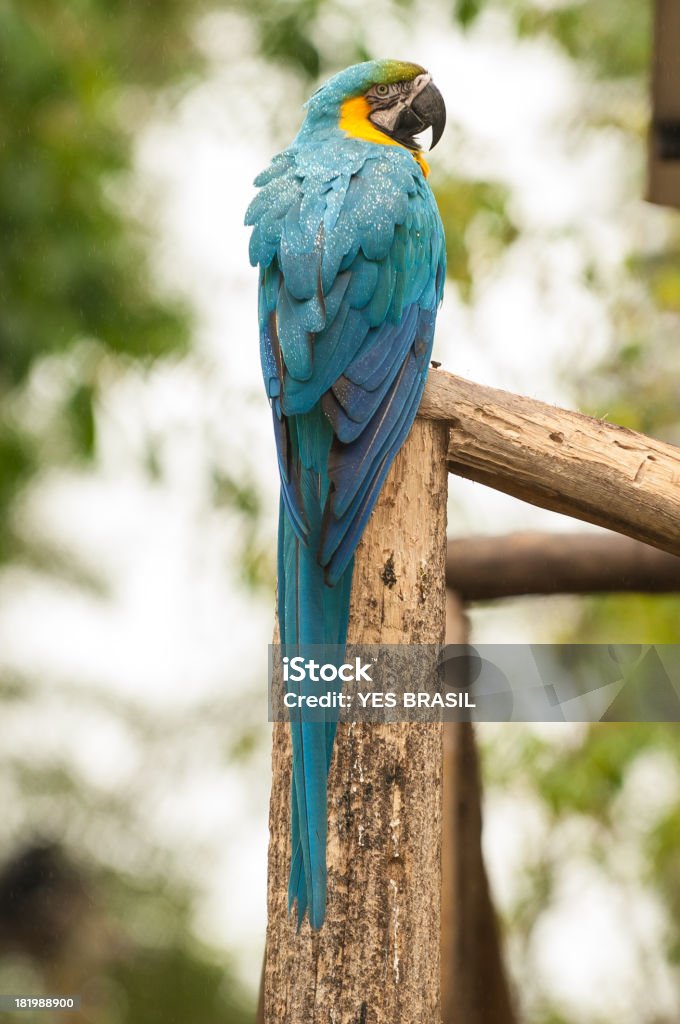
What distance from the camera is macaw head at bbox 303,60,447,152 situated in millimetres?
2074

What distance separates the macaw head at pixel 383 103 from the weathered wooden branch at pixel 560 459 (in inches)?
25.0

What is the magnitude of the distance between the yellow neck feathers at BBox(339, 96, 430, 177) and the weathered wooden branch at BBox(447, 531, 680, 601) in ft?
2.99

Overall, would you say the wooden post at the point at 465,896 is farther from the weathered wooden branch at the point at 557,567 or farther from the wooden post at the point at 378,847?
the wooden post at the point at 378,847

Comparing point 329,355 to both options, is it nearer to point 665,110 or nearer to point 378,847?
point 378,847

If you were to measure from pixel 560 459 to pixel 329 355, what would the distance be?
41 cm

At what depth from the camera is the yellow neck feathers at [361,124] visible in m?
2.04

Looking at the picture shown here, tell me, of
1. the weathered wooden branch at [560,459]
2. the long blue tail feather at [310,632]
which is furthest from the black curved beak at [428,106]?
the long blue tail feather at [310,632]

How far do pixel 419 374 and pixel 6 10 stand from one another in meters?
1.74

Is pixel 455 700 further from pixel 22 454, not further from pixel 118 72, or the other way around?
pixel 118 72

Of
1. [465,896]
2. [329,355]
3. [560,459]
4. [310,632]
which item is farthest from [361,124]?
[465,896]

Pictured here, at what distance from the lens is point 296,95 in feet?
13.5

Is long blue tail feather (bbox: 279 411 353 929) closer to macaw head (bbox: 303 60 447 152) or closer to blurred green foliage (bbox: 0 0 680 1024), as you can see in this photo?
macaw head (bbox: 303 60 447 152)

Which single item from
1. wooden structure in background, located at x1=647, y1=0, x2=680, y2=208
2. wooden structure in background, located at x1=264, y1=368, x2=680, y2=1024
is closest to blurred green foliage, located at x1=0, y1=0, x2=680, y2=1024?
wooden structure in background, located at x1=647, y1=0, x2=680, y2=208

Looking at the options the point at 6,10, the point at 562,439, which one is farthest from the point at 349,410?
the point at 6,10
